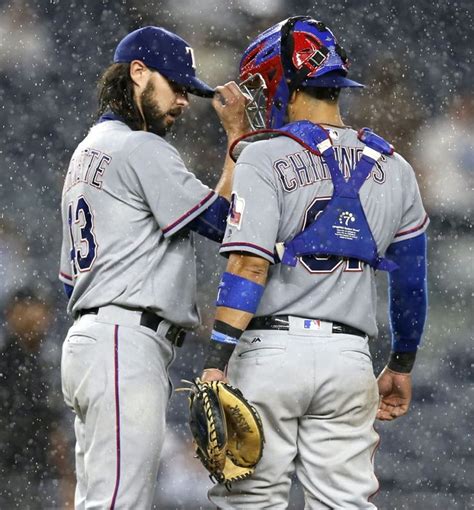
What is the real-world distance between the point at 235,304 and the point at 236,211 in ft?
0.95

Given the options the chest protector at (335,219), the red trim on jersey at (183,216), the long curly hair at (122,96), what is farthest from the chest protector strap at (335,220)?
the long curly hair at (122,96)

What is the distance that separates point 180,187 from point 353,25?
184 inches

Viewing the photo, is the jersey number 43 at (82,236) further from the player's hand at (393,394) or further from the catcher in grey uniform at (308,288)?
the player's hand at (393,394)

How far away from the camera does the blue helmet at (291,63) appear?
3.61 m

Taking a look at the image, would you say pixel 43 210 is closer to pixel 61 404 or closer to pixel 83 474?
pixel 61 404

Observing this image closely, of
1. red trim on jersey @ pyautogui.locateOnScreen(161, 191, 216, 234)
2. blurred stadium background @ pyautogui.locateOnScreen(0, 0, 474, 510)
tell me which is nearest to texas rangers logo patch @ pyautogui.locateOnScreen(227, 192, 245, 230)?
red trim on jersey @ pyautogui.locateOnScreen(161, 191, 216, 234)

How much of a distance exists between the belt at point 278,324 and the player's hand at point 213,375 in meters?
0.22

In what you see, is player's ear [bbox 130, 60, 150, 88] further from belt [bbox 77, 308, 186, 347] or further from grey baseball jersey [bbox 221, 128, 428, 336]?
belt [bbox 77, 308, 186, 347]

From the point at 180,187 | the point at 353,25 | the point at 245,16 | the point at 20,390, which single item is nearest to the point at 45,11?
the point at 245,16

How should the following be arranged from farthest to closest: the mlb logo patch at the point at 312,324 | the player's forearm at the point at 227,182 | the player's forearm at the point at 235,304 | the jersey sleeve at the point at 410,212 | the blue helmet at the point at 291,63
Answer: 1. the player's forearm at the point at 227,182
2. the jersey sleeve at the point at 410,212
3. the blue helmet at the point at 291,63
4. the mlb logo patch at the point at 312,324
5. the player's forearm at the point at 235,304

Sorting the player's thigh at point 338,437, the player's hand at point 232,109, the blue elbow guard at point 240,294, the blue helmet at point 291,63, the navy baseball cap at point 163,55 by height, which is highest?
the blue helmet at point 291,63

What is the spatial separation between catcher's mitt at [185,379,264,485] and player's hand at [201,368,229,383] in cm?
3

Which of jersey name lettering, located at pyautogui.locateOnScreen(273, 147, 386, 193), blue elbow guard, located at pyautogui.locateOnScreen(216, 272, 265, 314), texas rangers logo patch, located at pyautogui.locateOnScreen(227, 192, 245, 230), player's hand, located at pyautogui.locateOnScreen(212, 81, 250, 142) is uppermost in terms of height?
jersey name lettering, located at pyautogui.locateOnScreen(273, 147, 386, 193)

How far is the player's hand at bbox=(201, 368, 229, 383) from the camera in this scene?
10.9ft
